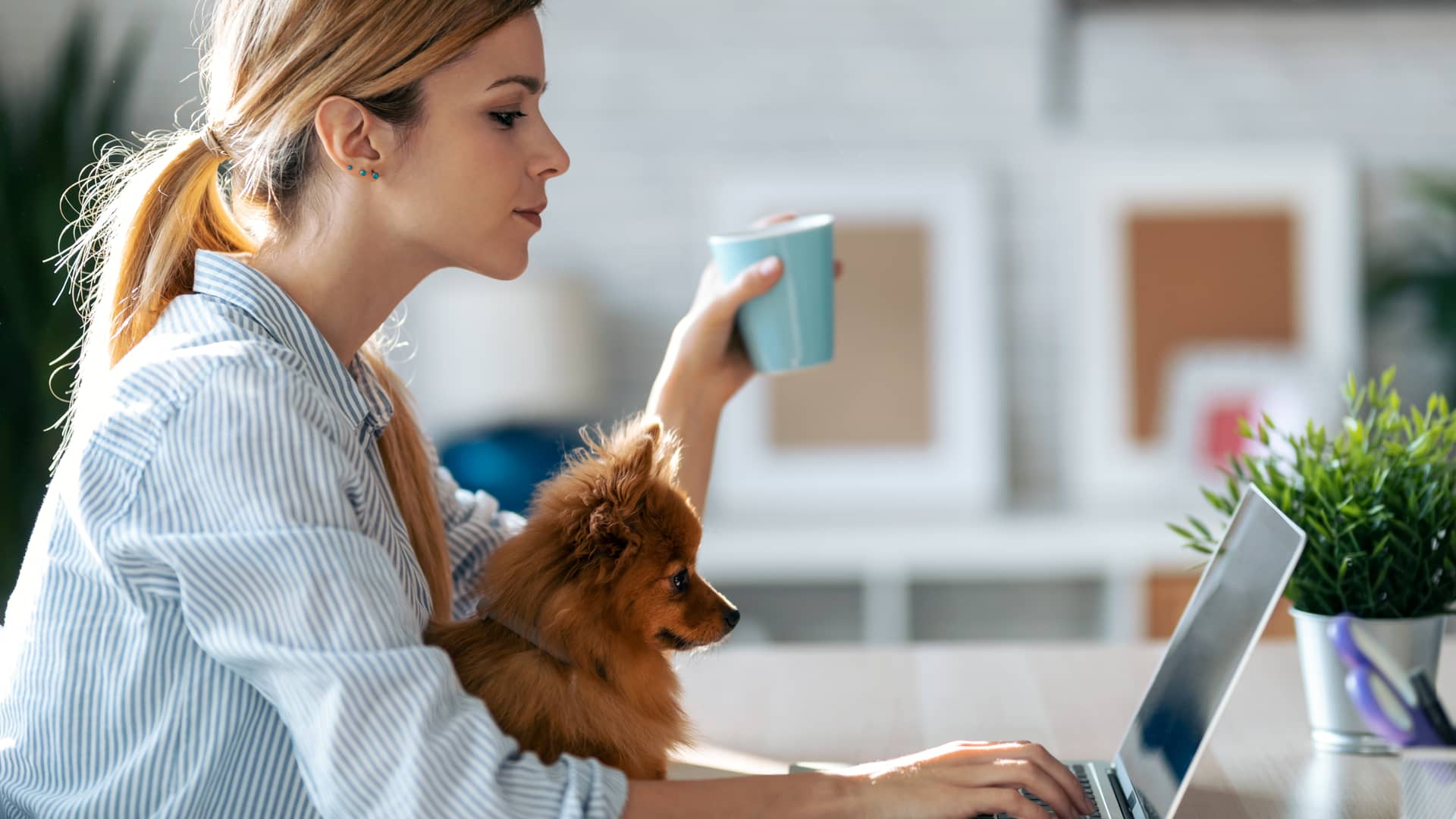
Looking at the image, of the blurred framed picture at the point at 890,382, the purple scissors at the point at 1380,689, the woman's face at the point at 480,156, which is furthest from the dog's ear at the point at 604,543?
the blurred framed picture at the point at 890,382

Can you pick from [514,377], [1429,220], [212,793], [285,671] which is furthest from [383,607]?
[1429,220]

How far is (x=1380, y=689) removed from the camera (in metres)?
0.95

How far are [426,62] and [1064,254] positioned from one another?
8.72ft

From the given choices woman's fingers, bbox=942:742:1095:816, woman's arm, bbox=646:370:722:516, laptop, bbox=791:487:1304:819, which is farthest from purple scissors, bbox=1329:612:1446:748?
woman's arm, bbox=646:370:722:516

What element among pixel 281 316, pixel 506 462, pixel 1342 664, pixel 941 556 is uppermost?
pixel 281 316

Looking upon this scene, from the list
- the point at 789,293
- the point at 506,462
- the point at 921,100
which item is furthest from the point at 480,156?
the point at 921,100

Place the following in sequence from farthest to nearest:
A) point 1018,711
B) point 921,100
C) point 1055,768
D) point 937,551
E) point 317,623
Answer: point 921,100, point 937,551, point 1018,711, point 1055,768, point 317,623

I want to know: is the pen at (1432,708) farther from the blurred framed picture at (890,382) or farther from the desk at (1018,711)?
the blurred framed picture at (890,382)

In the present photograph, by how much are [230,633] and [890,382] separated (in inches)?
103

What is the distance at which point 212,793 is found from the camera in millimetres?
857

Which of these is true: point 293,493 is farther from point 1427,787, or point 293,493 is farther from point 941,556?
point 941,556

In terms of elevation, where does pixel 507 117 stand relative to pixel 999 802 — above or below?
above

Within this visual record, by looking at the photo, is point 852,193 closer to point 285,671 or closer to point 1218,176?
point 1218,176

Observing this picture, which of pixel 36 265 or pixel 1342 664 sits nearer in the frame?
pixel 1342 664
